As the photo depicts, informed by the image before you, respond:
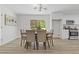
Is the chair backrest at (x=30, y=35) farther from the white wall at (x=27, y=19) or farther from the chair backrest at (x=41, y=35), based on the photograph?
the white wall at (x=27, y=19)

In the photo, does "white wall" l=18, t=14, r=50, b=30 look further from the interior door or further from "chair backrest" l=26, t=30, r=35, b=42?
"chair backrest" l=26, t=30, r=35, b=42

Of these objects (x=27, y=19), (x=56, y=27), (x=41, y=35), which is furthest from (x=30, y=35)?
(x=27, y=19)

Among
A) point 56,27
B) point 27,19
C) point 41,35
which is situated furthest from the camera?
point 27,19

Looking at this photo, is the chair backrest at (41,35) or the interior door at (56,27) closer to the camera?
the chair backrest at (41,35)

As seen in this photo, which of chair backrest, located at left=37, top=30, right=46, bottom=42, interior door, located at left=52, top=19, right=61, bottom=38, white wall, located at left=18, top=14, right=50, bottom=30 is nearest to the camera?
chair backrest, located at left=37, top=30, right=46, bottom=42

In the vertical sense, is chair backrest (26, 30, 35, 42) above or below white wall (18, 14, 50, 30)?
below

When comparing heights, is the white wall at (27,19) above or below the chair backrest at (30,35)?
above

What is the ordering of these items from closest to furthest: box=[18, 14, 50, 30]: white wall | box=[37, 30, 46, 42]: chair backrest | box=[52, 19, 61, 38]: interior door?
box=[37, 30, 46, 42]: chair backrest, box=[52, 19, 61, 38]: interior door, box=[18, 14, 50, 30]: white wall

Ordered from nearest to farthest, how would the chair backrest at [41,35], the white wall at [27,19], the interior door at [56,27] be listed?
the chair backrest at [41,35] < the interior door at [56,27] < the white wall at [27,19]

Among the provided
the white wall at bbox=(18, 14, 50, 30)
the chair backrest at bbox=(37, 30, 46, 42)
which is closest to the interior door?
the white wall at bbox=(18, 14, 50, 30)

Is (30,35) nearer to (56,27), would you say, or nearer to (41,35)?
(41,35)

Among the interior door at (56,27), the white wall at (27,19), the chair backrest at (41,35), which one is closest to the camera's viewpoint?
the chair backrest at (41,35)

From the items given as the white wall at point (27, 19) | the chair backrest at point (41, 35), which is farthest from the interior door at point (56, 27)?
the chair backrest at point (41, 35)
